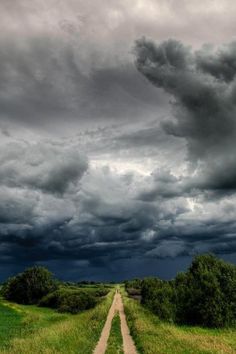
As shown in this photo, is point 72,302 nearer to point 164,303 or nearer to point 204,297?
point 164,303

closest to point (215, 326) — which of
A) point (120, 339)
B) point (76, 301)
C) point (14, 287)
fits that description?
point (120, 339)

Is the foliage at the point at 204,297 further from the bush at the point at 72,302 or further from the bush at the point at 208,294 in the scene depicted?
the bush at the point at 72,302

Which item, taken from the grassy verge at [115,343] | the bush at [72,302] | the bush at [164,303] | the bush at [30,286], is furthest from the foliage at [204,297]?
the bush at [30,286]

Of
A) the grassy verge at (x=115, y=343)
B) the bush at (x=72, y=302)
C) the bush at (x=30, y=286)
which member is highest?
the bush at (x=30, y=286)

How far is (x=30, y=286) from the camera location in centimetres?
13438

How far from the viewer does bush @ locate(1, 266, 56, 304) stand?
134375 millimetres

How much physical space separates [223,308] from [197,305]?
3883mm

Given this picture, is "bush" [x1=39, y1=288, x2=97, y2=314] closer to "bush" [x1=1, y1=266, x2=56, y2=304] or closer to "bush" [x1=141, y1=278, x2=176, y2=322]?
"bush" [x1=1, y1=266, x2=56, y2=304]

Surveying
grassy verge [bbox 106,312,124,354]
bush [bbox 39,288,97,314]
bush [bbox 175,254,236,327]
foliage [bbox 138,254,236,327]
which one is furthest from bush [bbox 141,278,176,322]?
bush [bbox 39,288,97,314]

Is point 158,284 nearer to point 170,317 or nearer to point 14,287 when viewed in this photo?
point 170,317

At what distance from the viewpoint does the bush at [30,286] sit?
5290 inches

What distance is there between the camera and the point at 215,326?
62.2m

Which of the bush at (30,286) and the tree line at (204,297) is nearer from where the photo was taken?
the tree line at (204,297)

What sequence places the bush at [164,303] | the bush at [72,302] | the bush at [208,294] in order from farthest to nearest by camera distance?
the bush at [72,302], the bush at [164,303], the bush at [208,294]
